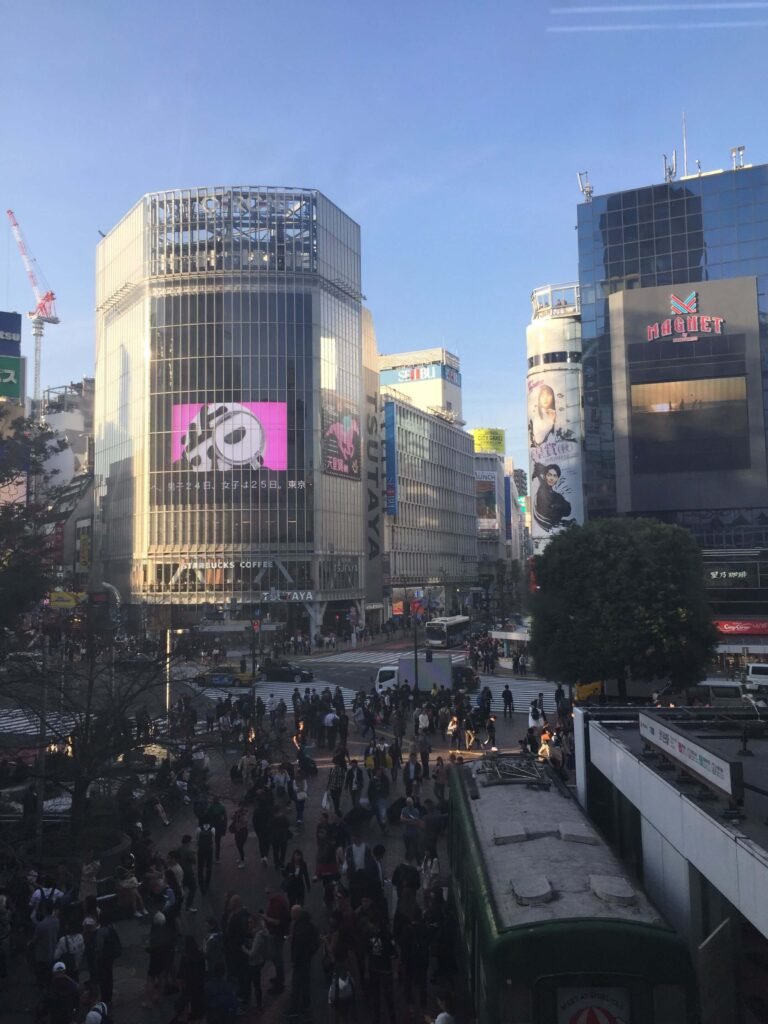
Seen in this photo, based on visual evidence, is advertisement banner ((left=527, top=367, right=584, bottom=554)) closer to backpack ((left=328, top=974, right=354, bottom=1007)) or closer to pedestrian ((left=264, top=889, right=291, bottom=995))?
pedestrian ((left=264, top=889, right=291, bottom=995))

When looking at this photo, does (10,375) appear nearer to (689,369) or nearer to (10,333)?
(10,333)

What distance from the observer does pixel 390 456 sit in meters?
88.0

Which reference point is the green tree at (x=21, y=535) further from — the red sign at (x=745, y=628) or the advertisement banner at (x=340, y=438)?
the advertisement banner at (x=340, y=438)

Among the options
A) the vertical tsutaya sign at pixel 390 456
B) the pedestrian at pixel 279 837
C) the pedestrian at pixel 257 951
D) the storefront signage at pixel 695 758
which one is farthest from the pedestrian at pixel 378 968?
the vertical tsutaya sign at pixel 390 456

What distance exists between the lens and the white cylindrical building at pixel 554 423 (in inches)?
2569

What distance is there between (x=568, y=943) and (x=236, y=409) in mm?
68090

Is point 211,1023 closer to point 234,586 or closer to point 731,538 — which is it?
point 731,538

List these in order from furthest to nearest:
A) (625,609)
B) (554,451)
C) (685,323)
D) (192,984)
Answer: (554,451), (685,323), (625,609), (192,984)

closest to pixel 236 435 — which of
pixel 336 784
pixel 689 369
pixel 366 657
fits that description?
pixel 366 657

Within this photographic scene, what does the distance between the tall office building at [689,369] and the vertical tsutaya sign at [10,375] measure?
37.8m

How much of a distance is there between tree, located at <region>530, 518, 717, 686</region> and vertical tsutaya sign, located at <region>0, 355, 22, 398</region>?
30.0 meters

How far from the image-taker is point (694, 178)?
6138 cm

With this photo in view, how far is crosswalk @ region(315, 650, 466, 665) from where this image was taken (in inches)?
2146

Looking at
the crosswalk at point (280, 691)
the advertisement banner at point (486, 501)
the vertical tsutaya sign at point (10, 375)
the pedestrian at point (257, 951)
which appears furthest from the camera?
the advertisement banner at point (486, 501)
